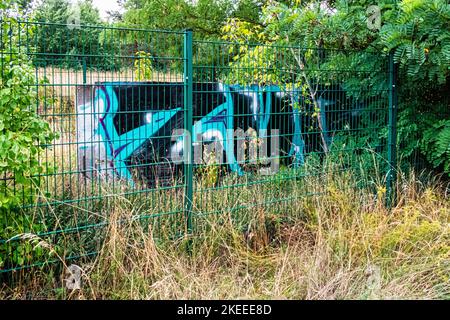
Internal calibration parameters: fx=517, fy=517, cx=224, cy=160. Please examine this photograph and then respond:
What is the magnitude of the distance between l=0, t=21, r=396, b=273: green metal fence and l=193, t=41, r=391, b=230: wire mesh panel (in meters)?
0.02

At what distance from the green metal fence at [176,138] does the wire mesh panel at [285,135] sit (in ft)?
0.07

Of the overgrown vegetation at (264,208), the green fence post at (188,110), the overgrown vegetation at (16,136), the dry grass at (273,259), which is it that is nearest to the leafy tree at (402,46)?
the overgrown vegetation at (264,208)

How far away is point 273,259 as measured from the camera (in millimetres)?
5086

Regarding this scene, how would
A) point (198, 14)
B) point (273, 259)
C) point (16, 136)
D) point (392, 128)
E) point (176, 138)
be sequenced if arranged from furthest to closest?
point (198, 14) < point (392, 128) < point (176, 138) < point (273, 259) < point (16, 136)

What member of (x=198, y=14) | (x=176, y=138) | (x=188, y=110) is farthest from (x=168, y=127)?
(x=198, y=14)

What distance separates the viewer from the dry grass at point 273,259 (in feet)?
14.1

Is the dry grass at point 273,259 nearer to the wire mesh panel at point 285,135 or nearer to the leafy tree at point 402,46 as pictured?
the wire mesh panel at point 285,135

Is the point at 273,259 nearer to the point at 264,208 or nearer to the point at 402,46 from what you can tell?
the point at 264,208

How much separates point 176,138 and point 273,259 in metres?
2.44

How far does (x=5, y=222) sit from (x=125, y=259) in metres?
1.10

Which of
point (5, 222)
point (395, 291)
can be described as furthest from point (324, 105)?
point (5, 222)

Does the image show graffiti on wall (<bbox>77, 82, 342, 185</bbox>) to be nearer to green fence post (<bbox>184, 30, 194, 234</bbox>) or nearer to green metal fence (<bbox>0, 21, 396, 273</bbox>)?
green metal fence (<bbox>0, 21, 396, 273</bbox>)

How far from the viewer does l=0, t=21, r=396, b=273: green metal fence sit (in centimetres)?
457
